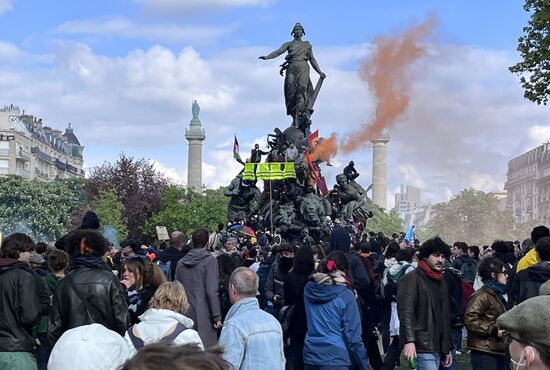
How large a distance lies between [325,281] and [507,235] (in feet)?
337

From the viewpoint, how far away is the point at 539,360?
3.19 m

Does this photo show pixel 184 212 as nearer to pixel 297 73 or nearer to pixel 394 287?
pixel 297 73

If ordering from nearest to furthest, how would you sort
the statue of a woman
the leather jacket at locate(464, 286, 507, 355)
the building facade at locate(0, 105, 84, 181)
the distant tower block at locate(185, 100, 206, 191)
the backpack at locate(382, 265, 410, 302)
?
the leather jacket at locate(464, 286, 507, 355)
the backpack at locate(382, 265, 410, 302)
the statue of a woman
the building facade at locate(0, 105, 84, 181)
the distant tower block at locate(185, 100, 206, 191)

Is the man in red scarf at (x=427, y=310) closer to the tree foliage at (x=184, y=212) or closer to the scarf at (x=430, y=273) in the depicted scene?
the scarf at (x=430, y=273)

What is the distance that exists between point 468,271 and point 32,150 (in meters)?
103

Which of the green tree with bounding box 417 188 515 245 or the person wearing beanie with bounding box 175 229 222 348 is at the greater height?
the green tree with bounding box 417 188 515 245

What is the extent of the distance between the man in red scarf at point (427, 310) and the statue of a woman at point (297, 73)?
23.2 meters

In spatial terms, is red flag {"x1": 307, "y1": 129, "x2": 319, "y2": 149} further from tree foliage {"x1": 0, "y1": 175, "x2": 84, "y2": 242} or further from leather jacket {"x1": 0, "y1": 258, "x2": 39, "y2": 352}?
tree foliage {"x1": 0, "y1": 175, "x2": 84, "y2": 242}

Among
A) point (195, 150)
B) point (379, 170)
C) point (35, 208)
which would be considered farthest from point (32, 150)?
point (379, 170)

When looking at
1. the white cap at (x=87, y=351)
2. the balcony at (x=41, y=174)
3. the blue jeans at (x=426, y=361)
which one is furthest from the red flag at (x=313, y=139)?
the balcony at (x=41, y=174)

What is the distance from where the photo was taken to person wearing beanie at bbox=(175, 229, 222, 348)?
10.1m

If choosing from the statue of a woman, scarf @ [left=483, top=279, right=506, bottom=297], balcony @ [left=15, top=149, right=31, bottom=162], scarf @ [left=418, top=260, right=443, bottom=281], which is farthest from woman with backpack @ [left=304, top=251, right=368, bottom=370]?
balcony @ [left=15, top=149, right=31, bottom=162]

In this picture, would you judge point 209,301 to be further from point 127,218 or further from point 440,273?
point 127,218

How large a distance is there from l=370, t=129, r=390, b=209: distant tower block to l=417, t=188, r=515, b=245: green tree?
25.5 metres
